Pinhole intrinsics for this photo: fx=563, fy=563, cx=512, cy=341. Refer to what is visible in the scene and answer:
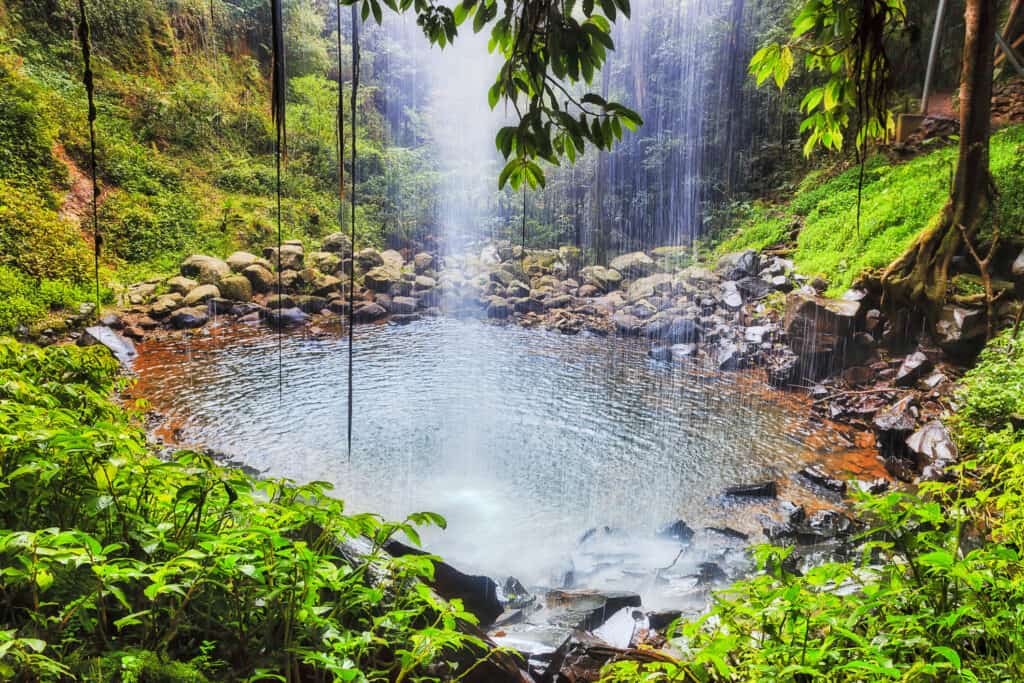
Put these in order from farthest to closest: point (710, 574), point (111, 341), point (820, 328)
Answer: point (111, 341), point (820, 328), point (710, 574)

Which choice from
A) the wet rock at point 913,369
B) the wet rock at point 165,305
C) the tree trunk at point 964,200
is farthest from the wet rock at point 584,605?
the wet rock at point 165,305

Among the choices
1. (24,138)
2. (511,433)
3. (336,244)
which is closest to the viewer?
(511,433)

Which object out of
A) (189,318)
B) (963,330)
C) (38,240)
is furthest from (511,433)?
(38,240)

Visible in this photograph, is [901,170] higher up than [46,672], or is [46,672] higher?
[901,170]

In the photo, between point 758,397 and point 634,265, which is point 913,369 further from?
point 634,265

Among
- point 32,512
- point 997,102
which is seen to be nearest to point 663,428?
point 32,512

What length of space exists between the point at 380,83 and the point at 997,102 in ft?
57.8

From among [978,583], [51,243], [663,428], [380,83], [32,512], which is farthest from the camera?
[380,83]

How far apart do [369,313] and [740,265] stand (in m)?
8.34

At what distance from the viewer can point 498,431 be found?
7.28m

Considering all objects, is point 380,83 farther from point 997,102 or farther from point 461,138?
point 997,102

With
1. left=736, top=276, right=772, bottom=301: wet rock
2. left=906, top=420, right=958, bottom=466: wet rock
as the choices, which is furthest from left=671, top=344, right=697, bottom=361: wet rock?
left=906, top=420, right=958, bottom=466: wet rock

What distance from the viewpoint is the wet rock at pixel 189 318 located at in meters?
10.6

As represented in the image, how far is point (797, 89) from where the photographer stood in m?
15.2
